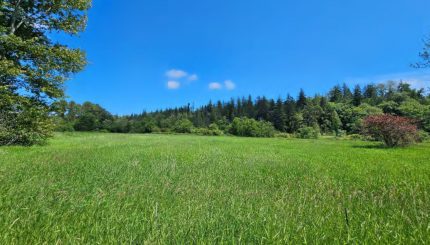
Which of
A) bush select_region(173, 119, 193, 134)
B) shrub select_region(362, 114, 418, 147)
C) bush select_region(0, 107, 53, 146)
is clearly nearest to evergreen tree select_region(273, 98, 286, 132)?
bush select_region(173, 119, 193, 134)

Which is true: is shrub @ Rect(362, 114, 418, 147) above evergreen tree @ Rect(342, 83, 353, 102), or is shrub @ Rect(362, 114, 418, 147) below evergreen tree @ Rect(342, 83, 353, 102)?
below

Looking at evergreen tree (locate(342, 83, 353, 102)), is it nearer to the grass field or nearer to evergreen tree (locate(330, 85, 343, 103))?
evergreen tree (locate(330, 85, 343, 103))

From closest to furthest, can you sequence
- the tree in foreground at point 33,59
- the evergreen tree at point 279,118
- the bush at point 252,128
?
the tree in foreground at point 33,59 → the bush at point 252,128 → the evergreen tree at point 279,118

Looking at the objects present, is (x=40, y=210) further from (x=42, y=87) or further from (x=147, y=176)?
(x=42, y=87)

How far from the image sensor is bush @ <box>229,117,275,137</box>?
85.0m

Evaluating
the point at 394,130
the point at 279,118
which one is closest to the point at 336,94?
the point at 279,118

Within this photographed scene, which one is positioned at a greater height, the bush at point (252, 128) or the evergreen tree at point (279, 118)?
the evergreen tree at point (279, 118)

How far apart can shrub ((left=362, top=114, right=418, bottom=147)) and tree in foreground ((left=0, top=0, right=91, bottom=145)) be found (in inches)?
972

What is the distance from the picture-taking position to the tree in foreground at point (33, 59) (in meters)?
15.5

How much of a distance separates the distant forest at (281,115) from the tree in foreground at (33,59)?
59.5m

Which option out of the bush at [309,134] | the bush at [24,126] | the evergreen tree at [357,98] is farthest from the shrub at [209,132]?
the bush at [24,126]

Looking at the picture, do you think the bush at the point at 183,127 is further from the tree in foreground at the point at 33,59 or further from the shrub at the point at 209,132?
the tree in foreground at the point at 33,59

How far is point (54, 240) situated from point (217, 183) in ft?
13.3

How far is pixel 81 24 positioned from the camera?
17969 millimetres
